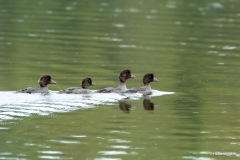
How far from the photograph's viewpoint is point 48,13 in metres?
48.0

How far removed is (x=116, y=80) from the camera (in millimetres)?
27172

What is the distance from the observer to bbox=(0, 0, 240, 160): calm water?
1772 cm

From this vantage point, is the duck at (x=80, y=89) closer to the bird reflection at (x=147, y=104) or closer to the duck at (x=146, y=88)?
the duck at (x=146, y=88)

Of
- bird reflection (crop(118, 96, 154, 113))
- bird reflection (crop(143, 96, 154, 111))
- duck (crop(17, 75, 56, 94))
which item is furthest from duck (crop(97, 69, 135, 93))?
duck (crop(17, 75, 56, 94))

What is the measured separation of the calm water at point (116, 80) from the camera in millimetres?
17719

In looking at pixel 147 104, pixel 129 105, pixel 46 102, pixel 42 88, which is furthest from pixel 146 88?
pixel 46 102

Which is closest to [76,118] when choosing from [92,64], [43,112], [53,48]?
[43,112]

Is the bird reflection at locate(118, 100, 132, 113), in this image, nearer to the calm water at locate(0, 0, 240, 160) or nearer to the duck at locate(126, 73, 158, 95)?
the calm water at locate(0, 0, 240, 160)

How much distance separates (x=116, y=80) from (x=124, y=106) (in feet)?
15.7

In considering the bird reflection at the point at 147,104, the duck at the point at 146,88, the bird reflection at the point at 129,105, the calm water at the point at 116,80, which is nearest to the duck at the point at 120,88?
the duck at the point at 146,88

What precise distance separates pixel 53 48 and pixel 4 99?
40.7 feet

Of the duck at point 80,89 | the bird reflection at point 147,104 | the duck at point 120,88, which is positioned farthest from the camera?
the duck at point 120,88

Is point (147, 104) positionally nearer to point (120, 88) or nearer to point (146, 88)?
point (120, 88)

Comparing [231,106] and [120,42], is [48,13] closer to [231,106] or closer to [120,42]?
[120,42]
